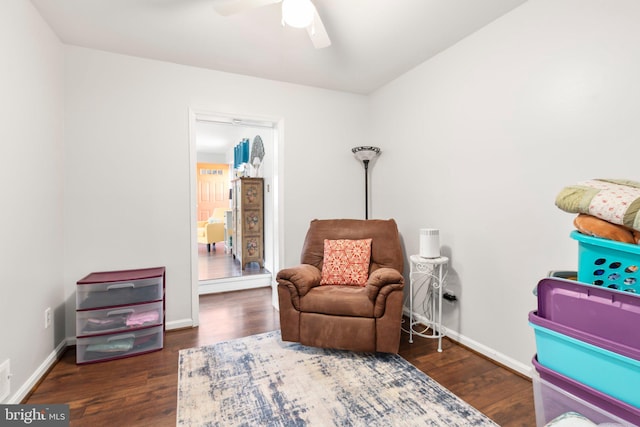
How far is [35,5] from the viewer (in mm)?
1957

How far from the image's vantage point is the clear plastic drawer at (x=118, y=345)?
87.6 inches

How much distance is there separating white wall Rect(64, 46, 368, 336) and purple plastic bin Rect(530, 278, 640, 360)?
2491 mm

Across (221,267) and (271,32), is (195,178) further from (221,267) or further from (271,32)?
(221,267)

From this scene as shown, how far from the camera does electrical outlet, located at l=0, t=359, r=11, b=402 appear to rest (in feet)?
5.23

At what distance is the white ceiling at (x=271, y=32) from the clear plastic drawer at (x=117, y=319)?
2111mm

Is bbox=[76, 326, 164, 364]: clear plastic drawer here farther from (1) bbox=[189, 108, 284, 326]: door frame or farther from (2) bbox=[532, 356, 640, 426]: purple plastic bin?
(2) bbox=[532, 356, 640, 426]: purple plastic bin

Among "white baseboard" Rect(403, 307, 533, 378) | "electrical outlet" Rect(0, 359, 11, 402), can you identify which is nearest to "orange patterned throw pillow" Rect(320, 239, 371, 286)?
"white baseboard" Rect(403, 307, 533, 378)

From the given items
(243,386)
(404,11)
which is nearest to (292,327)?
(243,386)

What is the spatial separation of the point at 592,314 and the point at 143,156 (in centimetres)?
315

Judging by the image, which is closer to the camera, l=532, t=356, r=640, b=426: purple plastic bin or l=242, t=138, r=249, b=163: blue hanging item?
l=532, t=356, r=640, b=426: purple plastic bin

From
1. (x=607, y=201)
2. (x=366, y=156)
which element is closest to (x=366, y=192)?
(x=366, y=156)

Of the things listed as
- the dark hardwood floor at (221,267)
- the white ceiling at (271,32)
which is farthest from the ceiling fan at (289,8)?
the dark hardwood floor at (221,267)

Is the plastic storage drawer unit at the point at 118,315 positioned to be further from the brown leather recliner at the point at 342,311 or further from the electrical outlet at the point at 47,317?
the brown leather recliner at the point at 342,311

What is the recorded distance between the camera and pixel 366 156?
11.1ft
